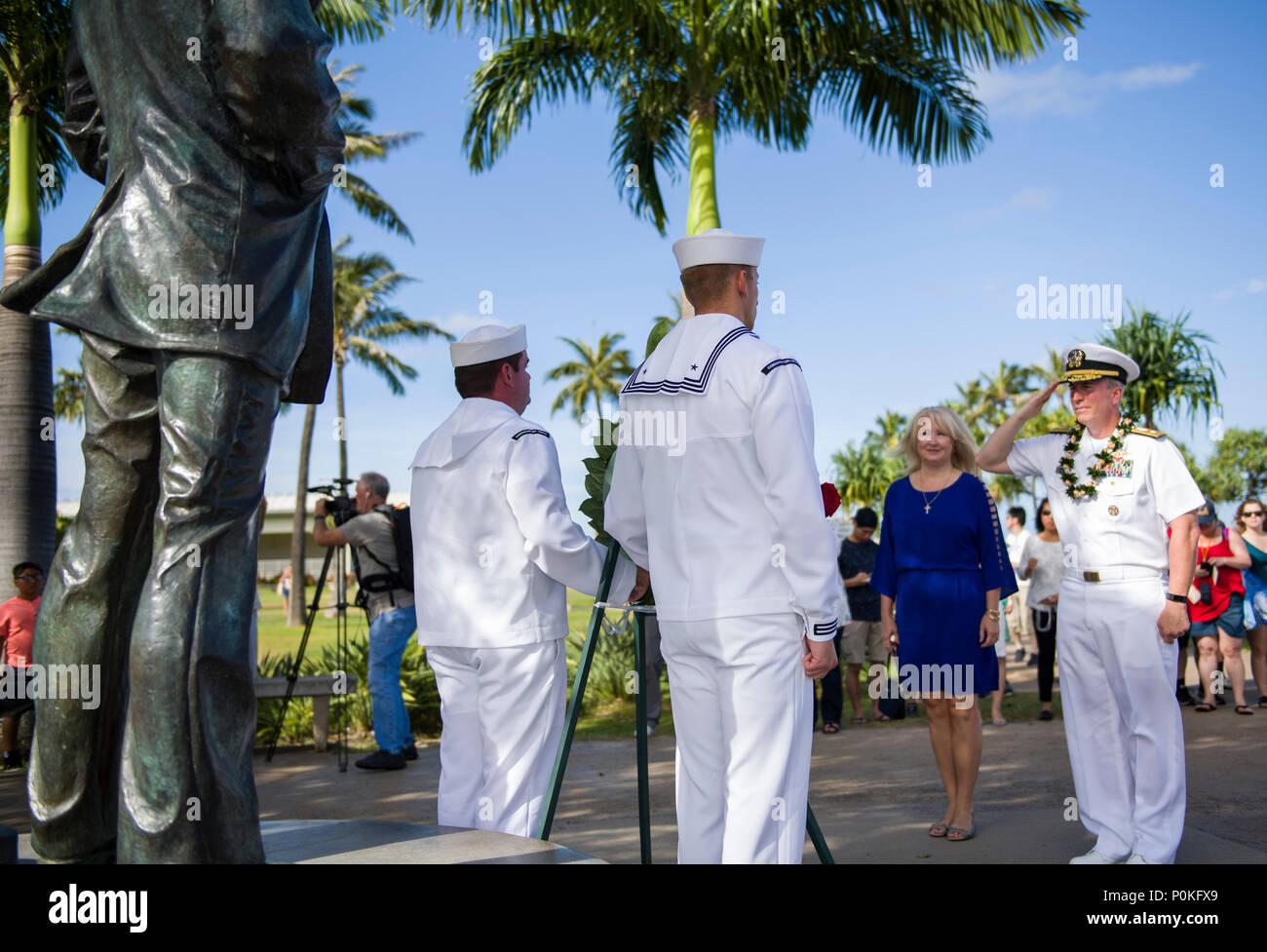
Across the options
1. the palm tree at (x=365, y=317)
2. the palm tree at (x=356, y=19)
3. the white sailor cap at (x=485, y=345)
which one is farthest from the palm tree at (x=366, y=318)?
the white sailor cap at (x=485, y=345)

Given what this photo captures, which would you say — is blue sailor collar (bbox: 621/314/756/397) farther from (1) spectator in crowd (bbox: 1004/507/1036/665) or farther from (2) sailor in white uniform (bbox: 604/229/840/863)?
(1) spectator in crowd (bbox: 1004/507/1036/665)

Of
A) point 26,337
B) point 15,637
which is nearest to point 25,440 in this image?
point 26,337

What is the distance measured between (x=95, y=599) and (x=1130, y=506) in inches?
174

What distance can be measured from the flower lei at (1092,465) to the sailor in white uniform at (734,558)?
250 cm

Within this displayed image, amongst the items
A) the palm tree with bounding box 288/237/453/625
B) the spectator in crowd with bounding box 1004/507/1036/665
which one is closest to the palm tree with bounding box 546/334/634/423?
the palm tree with bounding box 288/237/453/625

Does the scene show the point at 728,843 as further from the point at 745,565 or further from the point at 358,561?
the point at 358,561

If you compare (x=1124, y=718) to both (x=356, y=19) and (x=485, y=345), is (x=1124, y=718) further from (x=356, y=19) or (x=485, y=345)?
(x=356, y=19)

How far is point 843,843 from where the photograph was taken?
546 cm

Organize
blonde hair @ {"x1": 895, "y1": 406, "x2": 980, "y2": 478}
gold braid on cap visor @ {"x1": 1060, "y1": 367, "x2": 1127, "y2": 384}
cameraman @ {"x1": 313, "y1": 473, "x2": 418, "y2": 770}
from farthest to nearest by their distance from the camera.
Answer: cameraman @ {"x1": 313, "y1": 473, "x2": 418, "y2": 770}, blonde hair @ {"x1": 895, "y1": 406, "x2": 980, "y2": 478}, gold braid on cap visor @ {"x1": 1060, "y1": 367, "x2": 1127, "y2": 384}

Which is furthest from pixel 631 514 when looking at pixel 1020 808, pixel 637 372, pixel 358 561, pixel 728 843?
pixel 358 561

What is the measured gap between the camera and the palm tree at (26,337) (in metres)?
10.6

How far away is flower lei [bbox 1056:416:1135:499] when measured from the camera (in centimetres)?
511

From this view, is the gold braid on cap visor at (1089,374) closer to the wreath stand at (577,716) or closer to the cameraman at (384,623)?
the wreath stand at (577,716)

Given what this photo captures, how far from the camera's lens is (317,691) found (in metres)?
9.88
